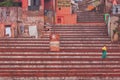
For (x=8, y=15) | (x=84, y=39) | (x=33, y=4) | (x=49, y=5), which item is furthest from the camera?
(x=49, y=5)

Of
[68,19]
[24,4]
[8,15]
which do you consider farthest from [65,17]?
[8,15]

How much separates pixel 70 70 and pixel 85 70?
2.10ft

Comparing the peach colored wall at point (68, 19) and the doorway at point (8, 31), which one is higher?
the peach colored wall at point (68, 19)

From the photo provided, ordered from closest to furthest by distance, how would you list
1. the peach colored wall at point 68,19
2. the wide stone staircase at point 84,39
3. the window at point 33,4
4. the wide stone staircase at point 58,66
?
the wide stone staircase at point 58,66, the wide stone staircase at point 84,39, the window at point 33,4, the peach colored wall at point 68,19

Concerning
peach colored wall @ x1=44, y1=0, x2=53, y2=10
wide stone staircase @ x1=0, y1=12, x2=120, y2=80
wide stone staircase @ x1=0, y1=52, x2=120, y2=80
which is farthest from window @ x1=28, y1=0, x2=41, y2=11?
wide stone staircase @ x1=0, y1=52, x2=120, y2=80

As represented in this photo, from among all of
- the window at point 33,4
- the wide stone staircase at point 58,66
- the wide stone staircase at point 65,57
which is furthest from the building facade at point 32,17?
the wide stone staircase at point 58,66

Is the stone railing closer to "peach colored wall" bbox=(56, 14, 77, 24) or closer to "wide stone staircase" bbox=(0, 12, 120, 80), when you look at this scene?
"wide stone staircase" bbox=(0, 12, 120, 80)

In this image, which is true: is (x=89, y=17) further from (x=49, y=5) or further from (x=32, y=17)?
(x=32, y=17)

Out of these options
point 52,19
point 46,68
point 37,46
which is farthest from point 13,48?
point 52,19

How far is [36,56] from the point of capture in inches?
767

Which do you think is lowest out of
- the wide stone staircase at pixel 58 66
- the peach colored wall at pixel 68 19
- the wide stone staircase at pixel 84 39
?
the wide stone staircase at pixel 58 66

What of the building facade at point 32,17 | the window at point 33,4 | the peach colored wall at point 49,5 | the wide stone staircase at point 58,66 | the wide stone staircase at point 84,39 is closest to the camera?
the wide stone staircase at point 58,66

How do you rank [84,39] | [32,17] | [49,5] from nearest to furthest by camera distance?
1. [84,39]
2. [32,17]
3. [49,5]

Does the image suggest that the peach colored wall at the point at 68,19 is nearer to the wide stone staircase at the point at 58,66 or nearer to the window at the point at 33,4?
the window at the point at 33,4
